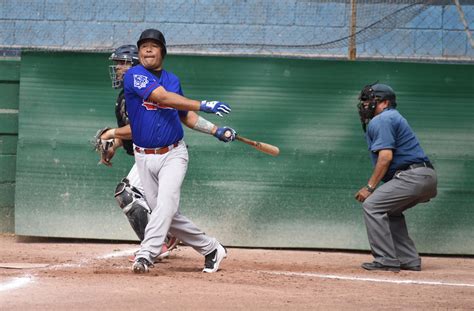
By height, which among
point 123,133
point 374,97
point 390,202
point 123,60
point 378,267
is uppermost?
point 123,60

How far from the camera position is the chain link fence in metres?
9.76

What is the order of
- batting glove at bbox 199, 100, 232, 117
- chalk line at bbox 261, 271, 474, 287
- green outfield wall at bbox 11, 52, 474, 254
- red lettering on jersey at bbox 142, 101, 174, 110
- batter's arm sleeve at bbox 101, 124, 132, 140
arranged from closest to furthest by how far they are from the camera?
batting glove at bbox 199, 100, 232, 117 → red lettering on jersey at bbox 142, 101, 174, 110 → chalk line at bbox 261, 271, 474, 287 → batter's arm sleeve at bbox 101, 124, 132, 140 → green outfield wall at bbox 11, 52, 474, 254

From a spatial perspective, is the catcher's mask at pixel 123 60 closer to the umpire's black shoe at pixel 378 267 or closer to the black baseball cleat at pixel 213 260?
the black baseball cleat at pixel 213 260

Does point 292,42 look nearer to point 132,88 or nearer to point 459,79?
point 459,79

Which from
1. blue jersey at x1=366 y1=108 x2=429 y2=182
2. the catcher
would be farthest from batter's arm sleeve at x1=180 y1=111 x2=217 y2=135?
blue jersey at x1=366 y1=108 x2=429 y2=182

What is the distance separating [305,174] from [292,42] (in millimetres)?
1511

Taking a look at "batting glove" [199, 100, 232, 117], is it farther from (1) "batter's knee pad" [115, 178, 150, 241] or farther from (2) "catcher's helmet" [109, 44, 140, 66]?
(1) "batter's knee pad" [115, 178, 150, 241]

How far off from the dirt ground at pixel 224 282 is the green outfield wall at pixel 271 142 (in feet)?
1.05

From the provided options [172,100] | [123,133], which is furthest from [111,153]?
[172,100]

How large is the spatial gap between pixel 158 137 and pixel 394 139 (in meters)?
2.11

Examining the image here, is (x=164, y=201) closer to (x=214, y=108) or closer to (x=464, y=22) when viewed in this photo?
(x=214, y=108)

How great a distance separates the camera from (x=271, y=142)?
9266 mm

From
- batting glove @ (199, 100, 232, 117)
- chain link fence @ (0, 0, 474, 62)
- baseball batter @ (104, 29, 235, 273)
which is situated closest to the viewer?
batting glove @ (199, 100, 232, 117)

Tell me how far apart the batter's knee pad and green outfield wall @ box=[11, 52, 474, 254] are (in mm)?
1639
